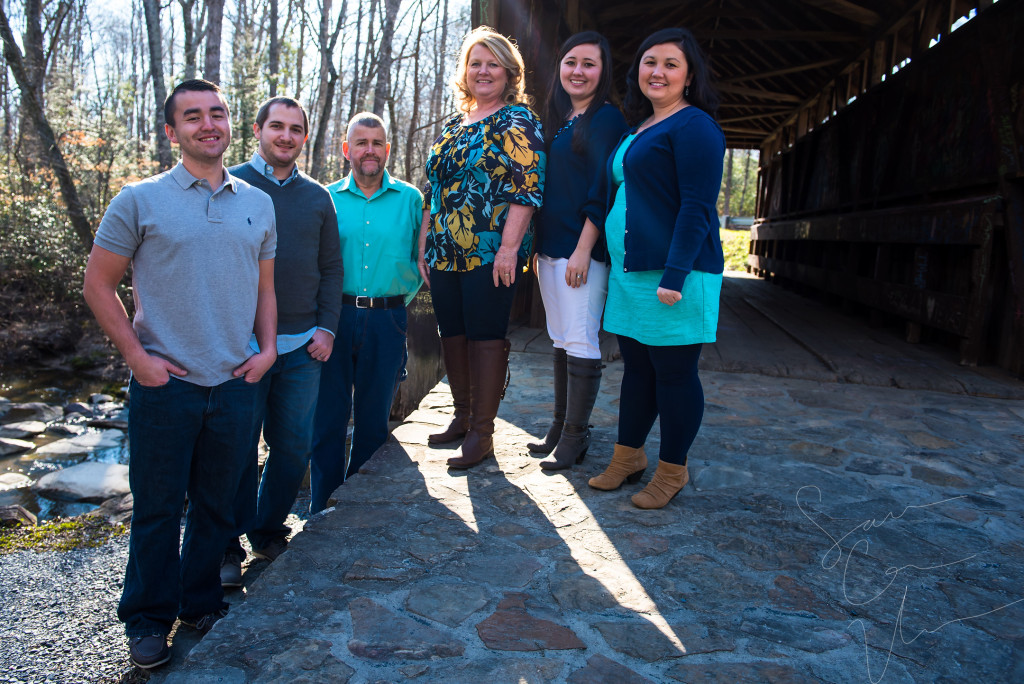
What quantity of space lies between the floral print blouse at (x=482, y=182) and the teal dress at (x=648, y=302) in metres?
0.42

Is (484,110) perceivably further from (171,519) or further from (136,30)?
(136,30)

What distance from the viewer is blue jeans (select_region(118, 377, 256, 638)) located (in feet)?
8.49

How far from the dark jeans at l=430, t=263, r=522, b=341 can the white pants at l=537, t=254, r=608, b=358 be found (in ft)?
0.56

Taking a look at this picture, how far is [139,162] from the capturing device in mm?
→ 17609

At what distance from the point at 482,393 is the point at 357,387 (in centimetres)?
77

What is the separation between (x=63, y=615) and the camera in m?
4.04

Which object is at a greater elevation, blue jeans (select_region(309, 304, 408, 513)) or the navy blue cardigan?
the navy blue cardigan

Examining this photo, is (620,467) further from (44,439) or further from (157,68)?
(157,68)

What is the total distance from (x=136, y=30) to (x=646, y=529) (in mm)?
44377

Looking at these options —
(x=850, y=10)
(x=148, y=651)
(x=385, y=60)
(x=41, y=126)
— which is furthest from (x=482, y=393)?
(x=385, y=60)

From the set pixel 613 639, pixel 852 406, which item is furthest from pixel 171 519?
pixel 852 406

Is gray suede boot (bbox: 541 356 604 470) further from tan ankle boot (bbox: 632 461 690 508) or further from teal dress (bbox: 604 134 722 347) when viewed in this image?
tan ankle boot (bbox: 632 461 690 508)

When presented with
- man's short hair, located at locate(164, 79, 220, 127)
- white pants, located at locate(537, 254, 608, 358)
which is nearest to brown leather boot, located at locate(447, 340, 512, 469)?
white pants, located at locate(537, 254, 608, 358)

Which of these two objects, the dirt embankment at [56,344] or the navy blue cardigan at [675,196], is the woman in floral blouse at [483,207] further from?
the dirt embankment at [56,344]
